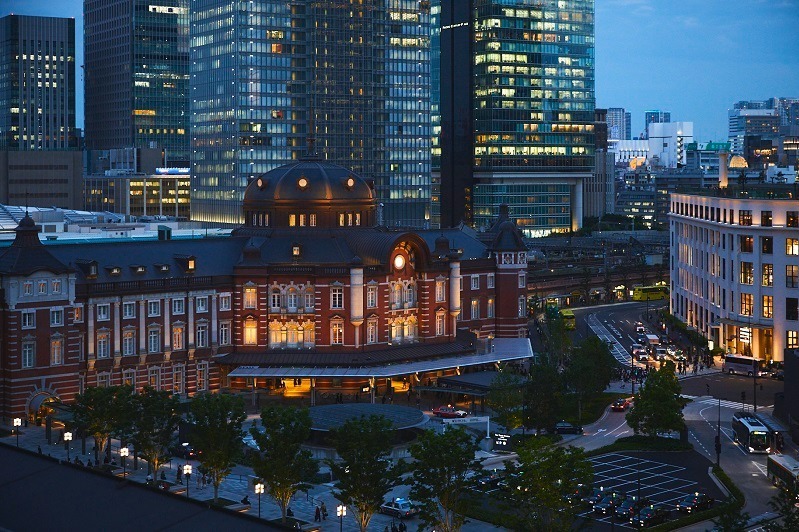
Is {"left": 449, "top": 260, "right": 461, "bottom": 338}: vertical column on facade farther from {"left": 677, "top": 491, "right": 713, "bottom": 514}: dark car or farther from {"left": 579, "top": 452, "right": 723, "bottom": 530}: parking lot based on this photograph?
{"left": 677, "top": 491, "right": 713, "bottom": 514}: dark car

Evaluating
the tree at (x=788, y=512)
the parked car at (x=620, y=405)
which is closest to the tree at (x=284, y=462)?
the tree at (x=788, y=512)

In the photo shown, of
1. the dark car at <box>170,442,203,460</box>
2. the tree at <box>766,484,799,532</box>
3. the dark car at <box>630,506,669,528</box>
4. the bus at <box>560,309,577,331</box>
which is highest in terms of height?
the bus at <box>560,309,577,331</box>

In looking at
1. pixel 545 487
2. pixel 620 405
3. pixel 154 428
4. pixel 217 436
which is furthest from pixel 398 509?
pixel 620 405

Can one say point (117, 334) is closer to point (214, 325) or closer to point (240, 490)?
point (214, 325)

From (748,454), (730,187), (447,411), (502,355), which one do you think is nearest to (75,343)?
(447,411)

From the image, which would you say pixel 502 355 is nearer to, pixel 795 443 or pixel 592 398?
pixel 592 398

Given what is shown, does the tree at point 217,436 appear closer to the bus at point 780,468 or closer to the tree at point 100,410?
the tree at point 100,410

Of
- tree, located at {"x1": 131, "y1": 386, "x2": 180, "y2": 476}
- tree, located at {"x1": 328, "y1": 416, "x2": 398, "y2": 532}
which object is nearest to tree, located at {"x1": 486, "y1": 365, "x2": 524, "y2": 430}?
tree, located at {"x1": 328, "y1": 416, "x2": 398, "y2": 532}
